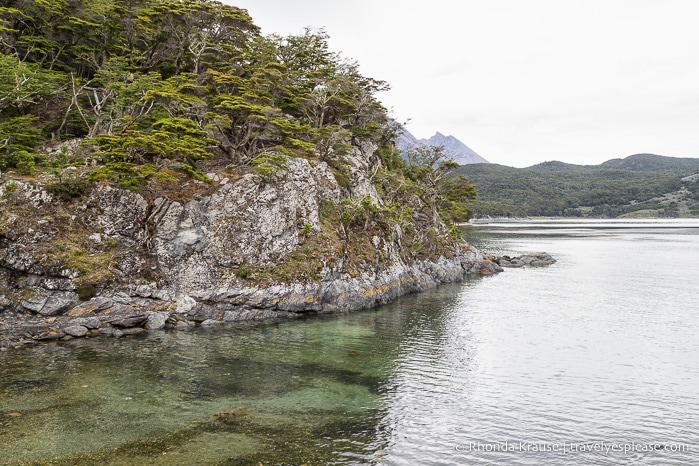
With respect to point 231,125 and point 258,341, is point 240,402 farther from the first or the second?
point 231,125

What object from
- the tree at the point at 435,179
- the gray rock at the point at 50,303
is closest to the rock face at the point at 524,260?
the tree at the point at 435,179

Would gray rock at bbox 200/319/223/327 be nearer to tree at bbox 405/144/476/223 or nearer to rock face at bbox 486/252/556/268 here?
tree at bbox 405/144/476/223

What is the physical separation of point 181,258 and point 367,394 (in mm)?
23234

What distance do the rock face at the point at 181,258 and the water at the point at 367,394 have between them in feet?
9.32

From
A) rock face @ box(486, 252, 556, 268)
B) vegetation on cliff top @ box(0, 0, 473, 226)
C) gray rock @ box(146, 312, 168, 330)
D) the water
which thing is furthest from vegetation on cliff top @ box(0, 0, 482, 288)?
rock face @ box(486, 252, 556, 268)

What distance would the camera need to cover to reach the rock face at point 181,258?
106 ft

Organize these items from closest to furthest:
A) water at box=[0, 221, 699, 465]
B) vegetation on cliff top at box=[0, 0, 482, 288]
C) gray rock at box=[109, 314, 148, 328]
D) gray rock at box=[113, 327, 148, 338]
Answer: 1. water at box=[0, 221, 699, 465]
2. gray rock at box=[113, 327, 148, 338]
3. gray rock at box=[109, 314, 148, 328]
4. vegetation on cliff top at box=[0, 0, 482, 288]

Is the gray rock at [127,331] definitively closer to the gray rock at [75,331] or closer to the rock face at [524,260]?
the gray rock at [75,331]

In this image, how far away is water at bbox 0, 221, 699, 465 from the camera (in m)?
16.7

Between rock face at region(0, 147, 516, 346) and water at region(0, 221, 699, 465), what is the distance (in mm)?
2841

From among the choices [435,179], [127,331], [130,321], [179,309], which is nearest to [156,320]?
[130,321]

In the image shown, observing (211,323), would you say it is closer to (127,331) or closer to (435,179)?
(127,331)

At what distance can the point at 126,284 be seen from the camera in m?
35.3

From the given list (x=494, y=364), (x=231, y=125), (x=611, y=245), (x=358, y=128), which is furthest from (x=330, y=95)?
(x=611, y=245)
